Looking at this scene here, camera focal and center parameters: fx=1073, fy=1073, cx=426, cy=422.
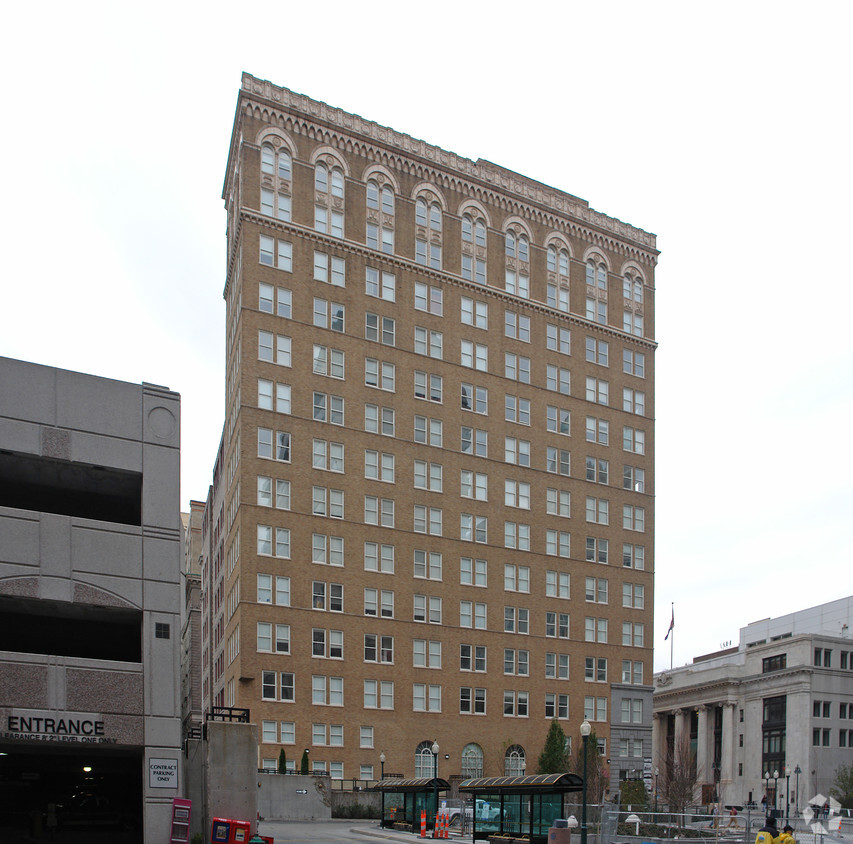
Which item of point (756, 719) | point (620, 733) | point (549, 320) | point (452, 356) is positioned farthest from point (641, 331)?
point (756, 719)

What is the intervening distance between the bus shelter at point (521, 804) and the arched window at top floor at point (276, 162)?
47.7 m

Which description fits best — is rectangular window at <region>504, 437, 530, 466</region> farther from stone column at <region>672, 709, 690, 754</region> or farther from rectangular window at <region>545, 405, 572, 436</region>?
stone column at <region>672, 709, 690, 754</region>

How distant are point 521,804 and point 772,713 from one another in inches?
3393

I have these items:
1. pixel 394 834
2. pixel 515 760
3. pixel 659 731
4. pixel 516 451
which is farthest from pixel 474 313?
pixel 659 731

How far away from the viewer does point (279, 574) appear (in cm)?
7238

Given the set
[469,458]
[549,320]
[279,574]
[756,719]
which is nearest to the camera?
[279,574]

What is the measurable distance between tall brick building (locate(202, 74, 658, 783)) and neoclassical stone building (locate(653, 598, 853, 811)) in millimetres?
31310

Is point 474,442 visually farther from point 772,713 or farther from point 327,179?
point 772,713

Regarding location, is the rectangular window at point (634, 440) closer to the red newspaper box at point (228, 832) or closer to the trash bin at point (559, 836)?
the trash bin at point (559, 836)

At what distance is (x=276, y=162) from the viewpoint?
7750 cm

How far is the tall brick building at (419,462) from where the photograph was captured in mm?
73438

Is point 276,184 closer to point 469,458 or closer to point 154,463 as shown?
point 469,458

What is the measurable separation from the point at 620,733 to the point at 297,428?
37512 millimetres

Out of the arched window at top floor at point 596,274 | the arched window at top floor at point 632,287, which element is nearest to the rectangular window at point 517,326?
the arched window at top floor at point 596,274
